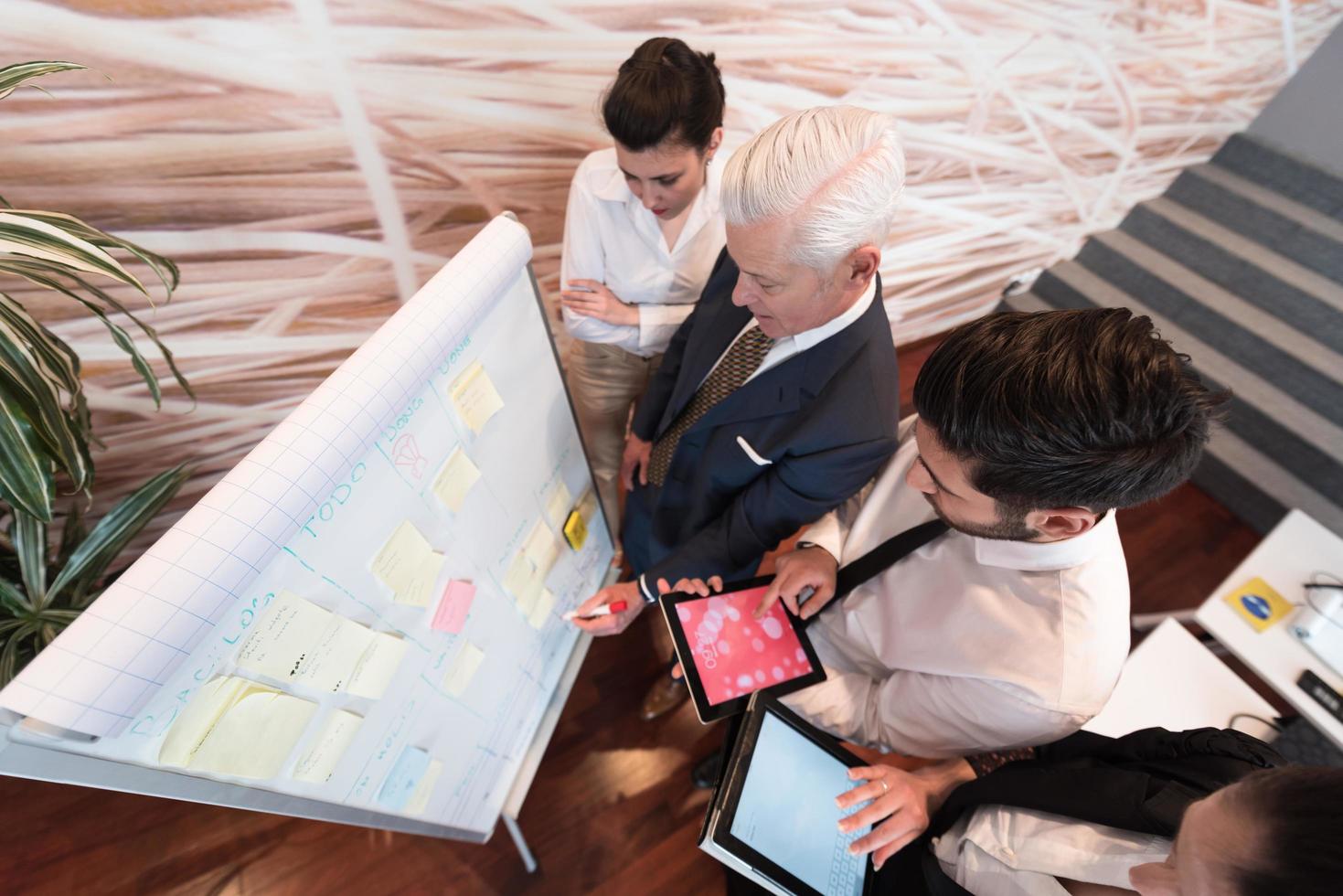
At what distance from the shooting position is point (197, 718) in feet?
2.01

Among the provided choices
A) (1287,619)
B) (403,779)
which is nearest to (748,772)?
(403,779)

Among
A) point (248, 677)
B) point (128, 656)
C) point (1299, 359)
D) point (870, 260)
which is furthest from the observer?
point (1299, 359)

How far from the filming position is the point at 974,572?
932 millimetres

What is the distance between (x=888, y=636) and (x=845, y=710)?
174 mm

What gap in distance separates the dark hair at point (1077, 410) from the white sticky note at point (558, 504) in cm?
83

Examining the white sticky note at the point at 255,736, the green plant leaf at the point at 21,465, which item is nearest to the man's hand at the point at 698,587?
the white sticky note at the point at 255,736

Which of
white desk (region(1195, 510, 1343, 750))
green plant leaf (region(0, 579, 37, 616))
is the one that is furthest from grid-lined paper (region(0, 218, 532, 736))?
white desk (region(1195, 510, 1343, 750))

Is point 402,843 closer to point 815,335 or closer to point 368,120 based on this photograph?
point 815,335

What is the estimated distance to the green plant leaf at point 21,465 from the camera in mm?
898

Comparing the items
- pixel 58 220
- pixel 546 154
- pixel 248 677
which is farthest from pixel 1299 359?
pixel 58 220

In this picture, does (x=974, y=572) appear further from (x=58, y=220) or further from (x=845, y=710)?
(x=58, y=220)

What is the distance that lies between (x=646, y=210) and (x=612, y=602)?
3.00 ft

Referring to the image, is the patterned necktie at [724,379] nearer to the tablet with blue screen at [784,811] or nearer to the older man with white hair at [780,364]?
the older man with white hair at [780,364]

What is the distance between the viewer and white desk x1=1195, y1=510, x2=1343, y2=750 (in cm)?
148
